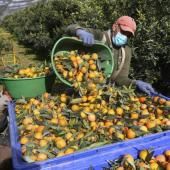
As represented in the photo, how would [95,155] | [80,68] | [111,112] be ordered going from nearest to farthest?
[95,155]
[111,112]
[80,68]

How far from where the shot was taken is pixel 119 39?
4.33 meters

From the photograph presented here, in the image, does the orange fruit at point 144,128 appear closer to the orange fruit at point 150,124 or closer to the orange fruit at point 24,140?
the orange fruit at point 150,124

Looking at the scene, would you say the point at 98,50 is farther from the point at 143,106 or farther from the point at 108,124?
the point at 108,124

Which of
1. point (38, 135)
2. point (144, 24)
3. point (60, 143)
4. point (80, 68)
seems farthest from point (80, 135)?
point (144, 24)

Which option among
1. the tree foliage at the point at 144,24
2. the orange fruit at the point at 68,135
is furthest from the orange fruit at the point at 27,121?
the tree foliage at the point at 144,24

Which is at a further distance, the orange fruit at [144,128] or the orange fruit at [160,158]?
the orange fruit at [144,128]

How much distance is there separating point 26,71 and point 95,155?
2330 mm

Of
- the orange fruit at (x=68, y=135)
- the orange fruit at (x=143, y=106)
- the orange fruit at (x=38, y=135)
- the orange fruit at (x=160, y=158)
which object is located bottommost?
the orange fruit at (x=160, y=158)

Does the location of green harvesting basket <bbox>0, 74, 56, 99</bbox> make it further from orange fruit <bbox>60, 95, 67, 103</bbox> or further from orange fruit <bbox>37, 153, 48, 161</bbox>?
orange fruit <bbox>37, 153, 48, 161</bbox>

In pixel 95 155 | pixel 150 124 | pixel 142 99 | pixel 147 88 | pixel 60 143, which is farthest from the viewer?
pixel 147 88

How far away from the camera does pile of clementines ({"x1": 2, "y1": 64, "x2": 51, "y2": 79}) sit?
458cm

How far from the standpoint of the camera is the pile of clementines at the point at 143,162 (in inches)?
99.2

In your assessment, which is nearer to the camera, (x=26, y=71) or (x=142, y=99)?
(x=142, y=99)

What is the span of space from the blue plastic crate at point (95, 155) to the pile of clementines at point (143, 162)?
0.04 metres
